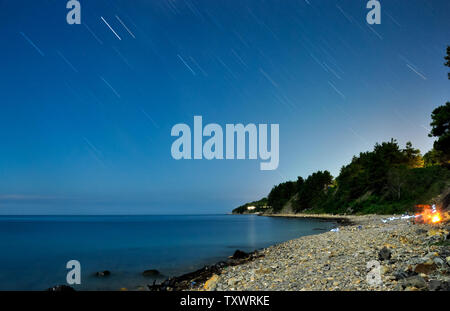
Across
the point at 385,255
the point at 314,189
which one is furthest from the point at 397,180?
the point at 314,189

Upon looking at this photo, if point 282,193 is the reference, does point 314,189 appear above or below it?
above

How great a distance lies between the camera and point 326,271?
33.4 ft

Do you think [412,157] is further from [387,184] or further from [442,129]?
[442,129]

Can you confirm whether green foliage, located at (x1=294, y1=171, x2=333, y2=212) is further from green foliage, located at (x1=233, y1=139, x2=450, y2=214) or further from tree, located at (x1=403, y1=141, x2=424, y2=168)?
tree, located at (x1=403, y1=141, x2=424, y2=168)

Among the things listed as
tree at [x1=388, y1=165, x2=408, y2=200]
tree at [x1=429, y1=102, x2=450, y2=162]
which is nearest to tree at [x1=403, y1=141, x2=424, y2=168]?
tree at [x1=388, y1=165, x2=408, y2=200]

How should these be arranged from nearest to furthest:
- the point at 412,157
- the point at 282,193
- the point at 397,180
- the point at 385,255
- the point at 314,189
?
the point at 385,255, the point at 397,180, the point at 412,157, the point at 314,189, the point at 282,193

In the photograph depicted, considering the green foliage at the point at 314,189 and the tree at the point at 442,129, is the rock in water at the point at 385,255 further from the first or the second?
the green foliage at the point at 314,189

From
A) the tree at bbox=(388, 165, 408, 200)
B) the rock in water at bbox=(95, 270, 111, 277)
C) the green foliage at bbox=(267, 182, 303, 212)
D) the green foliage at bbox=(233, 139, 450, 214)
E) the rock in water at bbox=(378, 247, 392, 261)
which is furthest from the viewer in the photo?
the green foliage at bbox=(267, 182, 303, 212)

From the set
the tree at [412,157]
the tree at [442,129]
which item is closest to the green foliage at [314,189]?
the tree at [412,157]

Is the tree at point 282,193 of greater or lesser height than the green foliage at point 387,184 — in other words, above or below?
below

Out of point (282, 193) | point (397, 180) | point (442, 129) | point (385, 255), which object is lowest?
point (282, 193)
